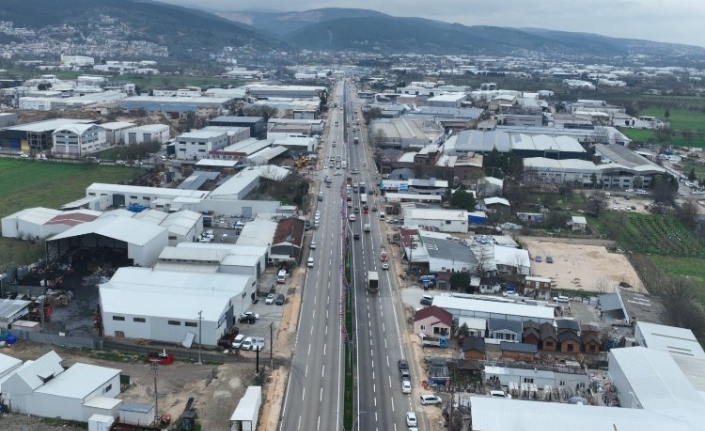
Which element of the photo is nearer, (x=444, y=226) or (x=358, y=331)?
(x=358, y=331)

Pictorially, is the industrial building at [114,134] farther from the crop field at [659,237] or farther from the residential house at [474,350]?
the residential house at [474,350]

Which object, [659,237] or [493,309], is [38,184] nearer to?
[493,309]

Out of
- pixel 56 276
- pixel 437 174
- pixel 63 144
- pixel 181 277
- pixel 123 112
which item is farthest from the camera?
pixel 123 112

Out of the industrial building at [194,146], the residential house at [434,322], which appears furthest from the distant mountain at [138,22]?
the residential house at [434,322]

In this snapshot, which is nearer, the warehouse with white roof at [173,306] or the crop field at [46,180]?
the warehouse with white roof at [173,306]

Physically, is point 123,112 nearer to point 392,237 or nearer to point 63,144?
point 63,144

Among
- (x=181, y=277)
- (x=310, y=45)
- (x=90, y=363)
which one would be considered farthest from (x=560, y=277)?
(x=310, y=45)
